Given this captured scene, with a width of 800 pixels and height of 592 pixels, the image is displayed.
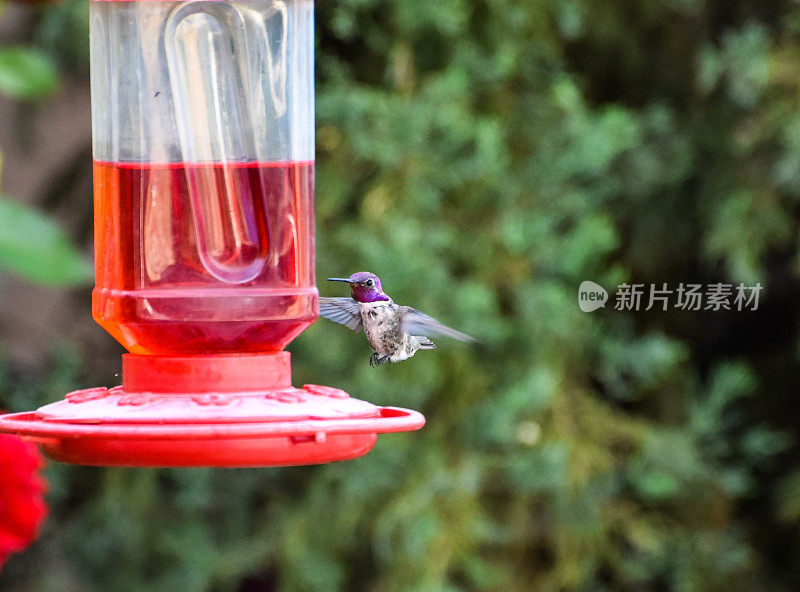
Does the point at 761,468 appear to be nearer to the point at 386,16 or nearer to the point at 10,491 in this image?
the point at 386,16

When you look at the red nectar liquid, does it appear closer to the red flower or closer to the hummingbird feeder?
the hummingbird feeder

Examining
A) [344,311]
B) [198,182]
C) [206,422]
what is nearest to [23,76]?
[198,182]

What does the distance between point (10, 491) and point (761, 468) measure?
2908 millimetres

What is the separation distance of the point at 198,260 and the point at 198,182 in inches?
4.0

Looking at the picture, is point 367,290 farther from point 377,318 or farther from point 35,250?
point 35,250

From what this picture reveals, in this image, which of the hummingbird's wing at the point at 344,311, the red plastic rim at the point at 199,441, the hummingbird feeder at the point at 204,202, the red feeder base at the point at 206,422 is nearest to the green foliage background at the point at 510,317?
the hummingbird's wing at the point at 344,311

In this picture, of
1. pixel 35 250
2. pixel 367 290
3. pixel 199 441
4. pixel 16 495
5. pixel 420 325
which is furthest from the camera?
pixel 367 290

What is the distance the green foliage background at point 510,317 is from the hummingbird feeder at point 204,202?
117 centimetres

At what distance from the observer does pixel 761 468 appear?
3.74 meters

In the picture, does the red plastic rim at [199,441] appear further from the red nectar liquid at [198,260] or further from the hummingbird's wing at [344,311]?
the hummingbird's wing at [344,311]

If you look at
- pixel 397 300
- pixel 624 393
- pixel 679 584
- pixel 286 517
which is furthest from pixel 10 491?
pixel 679 584

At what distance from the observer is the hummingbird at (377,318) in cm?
163

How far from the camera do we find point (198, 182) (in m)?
1.44

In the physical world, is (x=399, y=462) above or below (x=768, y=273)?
below
